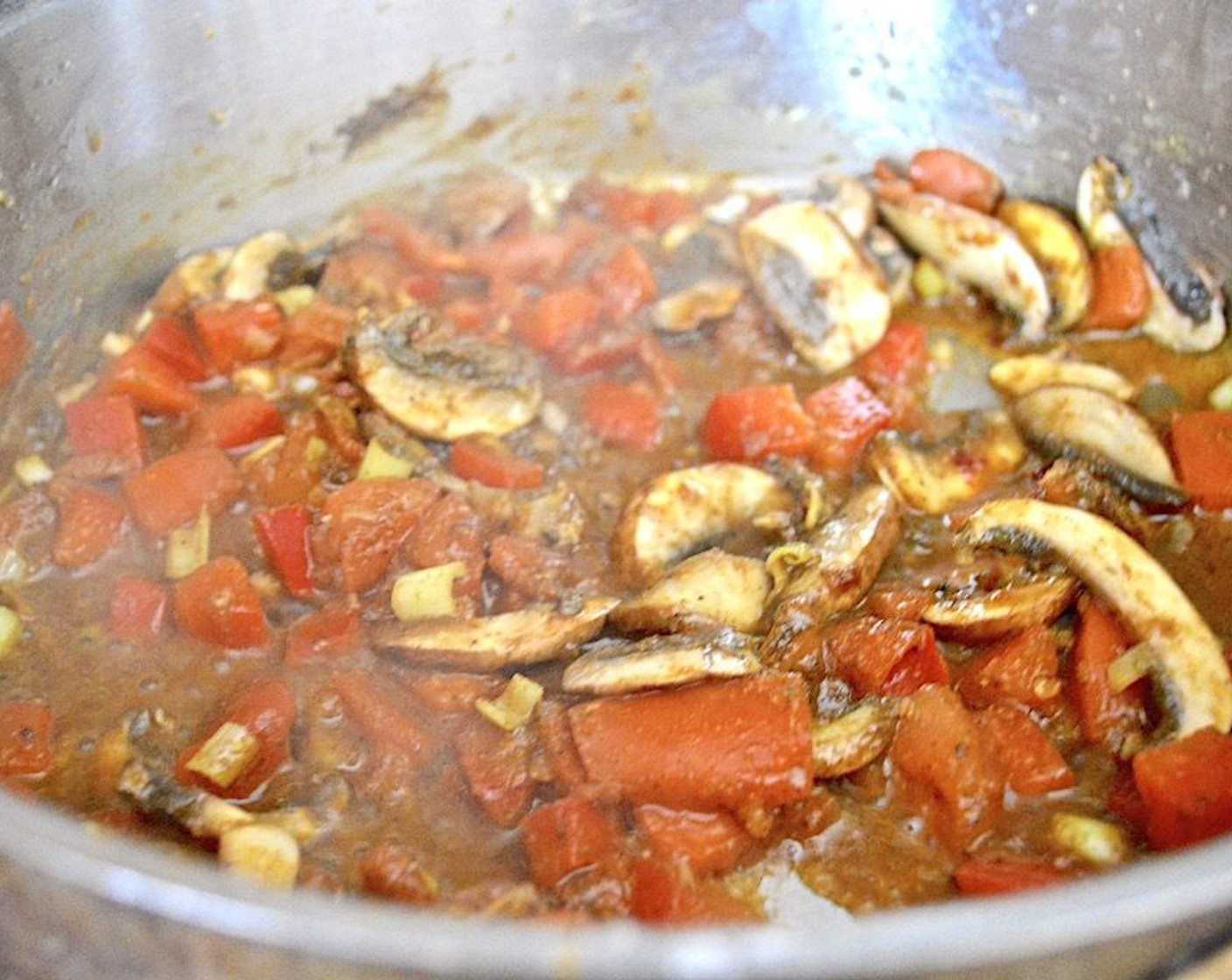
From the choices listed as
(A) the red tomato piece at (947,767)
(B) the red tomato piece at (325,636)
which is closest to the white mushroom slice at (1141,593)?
(A) the red tomato piece at (947,767)

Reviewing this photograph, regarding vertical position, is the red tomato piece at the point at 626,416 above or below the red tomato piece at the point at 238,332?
below

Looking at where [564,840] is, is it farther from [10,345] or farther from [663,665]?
[10,345]

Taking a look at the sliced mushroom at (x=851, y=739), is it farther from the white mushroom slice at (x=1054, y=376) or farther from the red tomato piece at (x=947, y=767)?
the white mushroom slice at (x=1054, y=376)

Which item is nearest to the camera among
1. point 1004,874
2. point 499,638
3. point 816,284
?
point 1004,874

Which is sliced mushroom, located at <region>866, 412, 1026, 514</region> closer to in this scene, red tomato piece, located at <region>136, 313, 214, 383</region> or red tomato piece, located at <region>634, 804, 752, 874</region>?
red tomato piece, located at <region>634, 804, 752, 874</region>

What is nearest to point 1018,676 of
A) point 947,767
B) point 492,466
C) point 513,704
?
point 947,767

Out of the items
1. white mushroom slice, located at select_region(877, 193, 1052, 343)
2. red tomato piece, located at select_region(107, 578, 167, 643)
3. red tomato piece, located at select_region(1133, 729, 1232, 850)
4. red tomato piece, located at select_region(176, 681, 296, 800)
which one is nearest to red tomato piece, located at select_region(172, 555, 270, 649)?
red tomato piece, located at select_region(107, 578, 167, 643)
